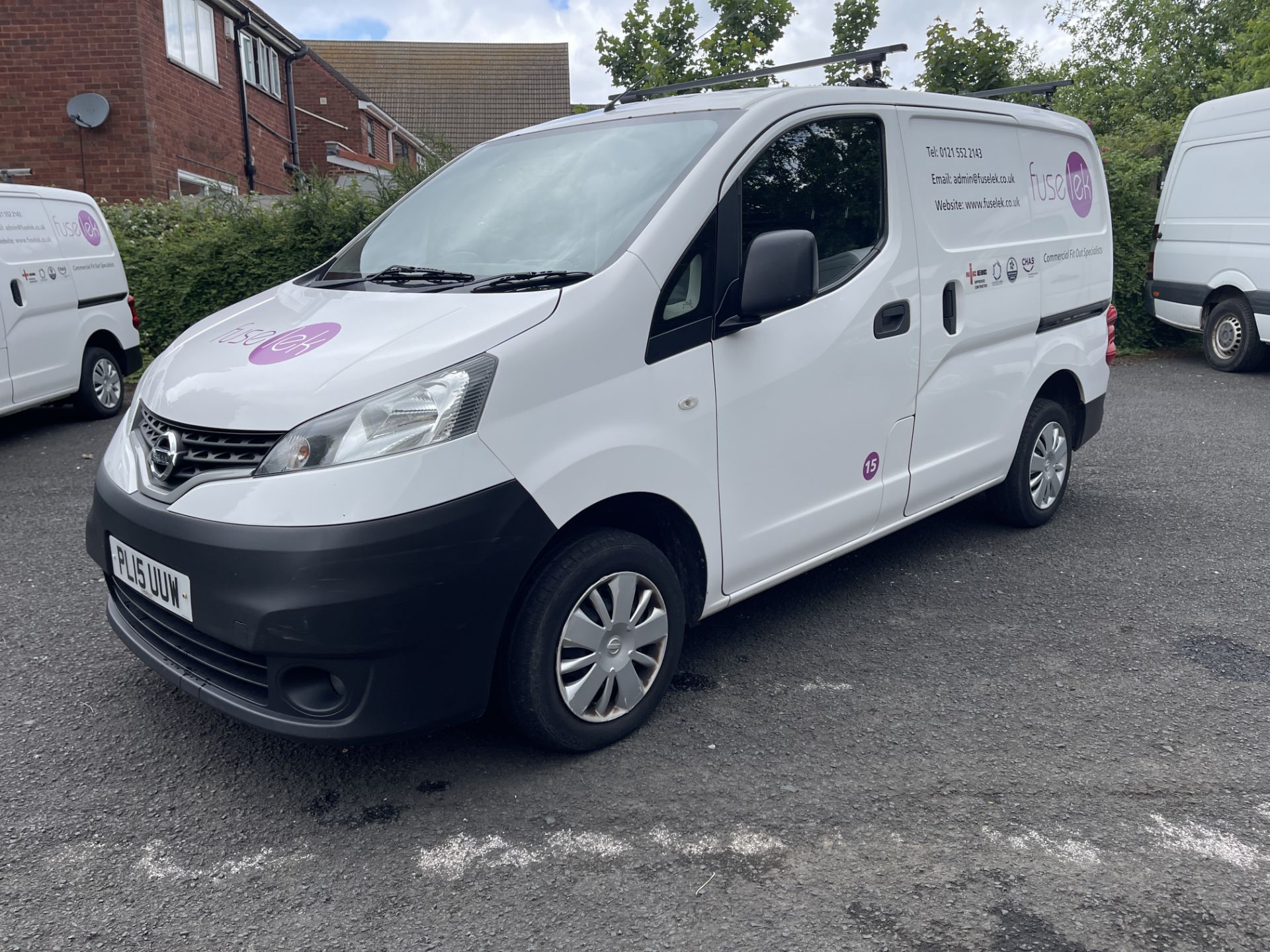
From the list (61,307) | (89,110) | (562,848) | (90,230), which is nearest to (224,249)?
(90,230)

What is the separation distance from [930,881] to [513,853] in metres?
1.04

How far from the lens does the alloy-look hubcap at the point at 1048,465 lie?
5.09 meters

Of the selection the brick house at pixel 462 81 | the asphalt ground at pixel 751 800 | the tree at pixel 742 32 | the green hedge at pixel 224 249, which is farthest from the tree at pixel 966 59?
the brick house at pixel 462 81

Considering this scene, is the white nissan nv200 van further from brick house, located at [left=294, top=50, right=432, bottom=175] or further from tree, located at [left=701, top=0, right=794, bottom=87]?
brick house, located at [left=294, top=50, right=432, bottom=175]

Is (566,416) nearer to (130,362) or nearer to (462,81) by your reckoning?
(130,362)

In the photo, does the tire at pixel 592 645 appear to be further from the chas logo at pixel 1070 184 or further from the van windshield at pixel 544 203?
the chas logo at pixel 1070 184

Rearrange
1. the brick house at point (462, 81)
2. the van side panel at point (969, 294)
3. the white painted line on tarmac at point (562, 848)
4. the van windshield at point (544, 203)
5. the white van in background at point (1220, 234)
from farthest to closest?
the brick house at point (462, 81), the white van in background at point (1220, 234), the van side panel at point (969, 294), the van windshield at point (544, 203), the white painted line on tarmac at point (562, 848)

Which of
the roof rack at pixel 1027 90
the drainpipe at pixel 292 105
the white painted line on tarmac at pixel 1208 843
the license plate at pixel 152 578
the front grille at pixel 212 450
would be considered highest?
the drainpipe at pixel 292 105

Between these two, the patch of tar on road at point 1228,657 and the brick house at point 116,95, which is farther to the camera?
the brick house at point 116,95

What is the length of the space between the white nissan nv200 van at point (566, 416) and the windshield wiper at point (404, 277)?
0.6 inches

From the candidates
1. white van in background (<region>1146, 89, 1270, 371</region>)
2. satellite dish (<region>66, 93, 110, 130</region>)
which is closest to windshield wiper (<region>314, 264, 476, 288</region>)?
white van in background (<region>1146, 89, 1270, 371</region>)

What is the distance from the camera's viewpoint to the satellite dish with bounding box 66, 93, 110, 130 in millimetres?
14062

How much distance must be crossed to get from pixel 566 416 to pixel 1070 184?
3.52m

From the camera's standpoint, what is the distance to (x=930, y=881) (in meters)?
2.49
